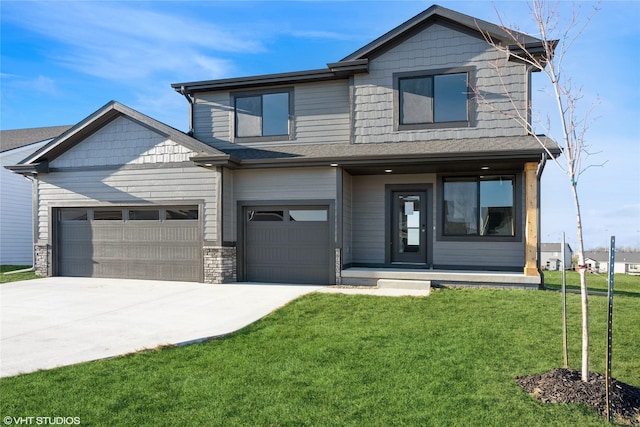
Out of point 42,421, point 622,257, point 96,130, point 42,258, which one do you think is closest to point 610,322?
point 42,421

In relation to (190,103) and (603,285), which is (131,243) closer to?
(190,103)

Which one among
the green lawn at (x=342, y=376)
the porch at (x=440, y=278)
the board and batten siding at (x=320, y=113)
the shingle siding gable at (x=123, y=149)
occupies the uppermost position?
the board and batten siding at (x=320, y=113)

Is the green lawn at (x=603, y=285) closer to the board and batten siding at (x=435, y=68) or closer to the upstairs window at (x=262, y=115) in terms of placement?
the board and batten siding at (x=435, y=68)

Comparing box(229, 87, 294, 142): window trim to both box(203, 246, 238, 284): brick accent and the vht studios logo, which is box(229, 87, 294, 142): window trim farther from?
the vht studios logo

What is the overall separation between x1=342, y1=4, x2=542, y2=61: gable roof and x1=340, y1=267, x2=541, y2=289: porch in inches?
222

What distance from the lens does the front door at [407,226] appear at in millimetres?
11438

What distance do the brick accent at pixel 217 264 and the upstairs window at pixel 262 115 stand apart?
3485mm

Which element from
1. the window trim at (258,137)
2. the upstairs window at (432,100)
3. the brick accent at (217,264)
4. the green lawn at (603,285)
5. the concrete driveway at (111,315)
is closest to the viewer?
the concrete driveway at (111,315)

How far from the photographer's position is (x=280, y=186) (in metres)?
11.0

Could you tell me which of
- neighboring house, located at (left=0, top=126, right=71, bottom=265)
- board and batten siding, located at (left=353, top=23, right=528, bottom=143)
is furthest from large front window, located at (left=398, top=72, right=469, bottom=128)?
neighboring house, located at (left=0, top=126, right=71, bottom=265)

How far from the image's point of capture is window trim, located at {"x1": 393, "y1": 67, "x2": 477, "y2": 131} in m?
10.1

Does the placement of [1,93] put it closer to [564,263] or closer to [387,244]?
[387,244]

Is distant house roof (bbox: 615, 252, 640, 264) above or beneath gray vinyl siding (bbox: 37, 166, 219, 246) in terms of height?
beneath

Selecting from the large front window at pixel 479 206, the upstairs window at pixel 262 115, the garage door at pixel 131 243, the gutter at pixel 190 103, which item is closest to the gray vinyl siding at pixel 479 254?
the large front window at pixel 479 206
